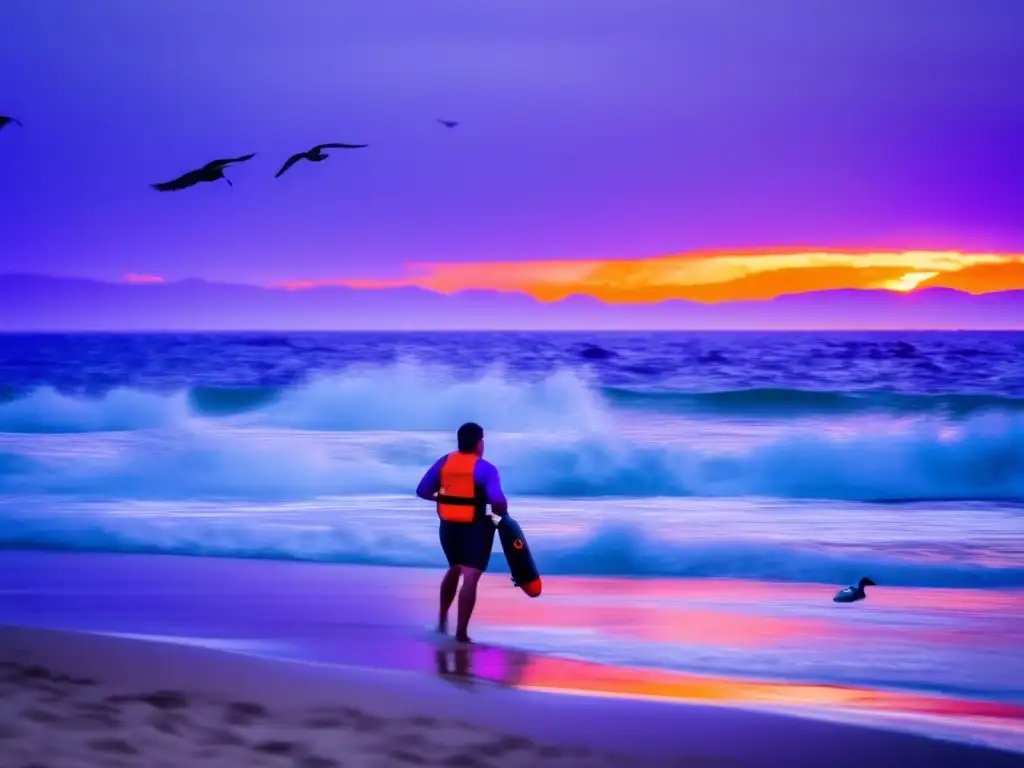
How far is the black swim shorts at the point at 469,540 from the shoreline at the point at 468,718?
131 centimetres

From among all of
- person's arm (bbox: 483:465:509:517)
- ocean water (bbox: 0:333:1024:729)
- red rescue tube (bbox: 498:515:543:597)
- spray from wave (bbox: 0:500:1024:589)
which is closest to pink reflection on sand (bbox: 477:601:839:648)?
ocean water (bbox: 0:333:1024:729)

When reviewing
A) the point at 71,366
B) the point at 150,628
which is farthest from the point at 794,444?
the point at 71,366

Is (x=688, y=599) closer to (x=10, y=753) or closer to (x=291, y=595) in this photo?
(x=291, y=595)

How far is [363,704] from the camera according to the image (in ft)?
22.0

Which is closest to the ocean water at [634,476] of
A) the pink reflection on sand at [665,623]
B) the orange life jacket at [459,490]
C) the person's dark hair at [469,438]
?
the pink reflection on sand at [665,623]

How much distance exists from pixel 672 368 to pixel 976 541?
30.1 meters

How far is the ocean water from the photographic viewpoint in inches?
376

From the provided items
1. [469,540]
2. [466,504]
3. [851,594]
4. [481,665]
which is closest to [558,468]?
[851,594]

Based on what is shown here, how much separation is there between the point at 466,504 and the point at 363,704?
206 cm

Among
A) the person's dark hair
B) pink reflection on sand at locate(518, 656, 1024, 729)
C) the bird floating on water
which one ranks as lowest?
pink reflection on sand at locate(518, 656, 1024, 729)

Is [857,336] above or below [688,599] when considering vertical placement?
above

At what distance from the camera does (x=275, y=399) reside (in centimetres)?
3853

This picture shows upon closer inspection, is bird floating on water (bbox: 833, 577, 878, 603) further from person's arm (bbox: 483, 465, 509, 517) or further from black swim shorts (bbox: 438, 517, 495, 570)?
person's arm (bbox: 483, 465, 509, 517)

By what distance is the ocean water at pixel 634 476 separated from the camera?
954 centimetres
